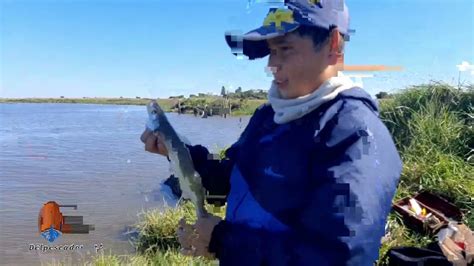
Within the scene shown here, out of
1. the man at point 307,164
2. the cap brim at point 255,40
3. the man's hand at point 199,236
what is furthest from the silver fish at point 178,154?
the cap brim at point 255,40

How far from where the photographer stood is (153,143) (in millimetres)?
1909

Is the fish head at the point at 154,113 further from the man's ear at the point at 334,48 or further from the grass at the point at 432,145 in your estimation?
the grass at the point at 432,145

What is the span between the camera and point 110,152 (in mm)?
13406

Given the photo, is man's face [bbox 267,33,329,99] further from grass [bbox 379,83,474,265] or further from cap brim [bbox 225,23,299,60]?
grass [bbox 379,83,474,265]

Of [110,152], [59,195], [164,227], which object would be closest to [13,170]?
[110,152]

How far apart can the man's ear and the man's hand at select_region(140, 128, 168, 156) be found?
0.72 metres

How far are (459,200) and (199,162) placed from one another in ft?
15.4

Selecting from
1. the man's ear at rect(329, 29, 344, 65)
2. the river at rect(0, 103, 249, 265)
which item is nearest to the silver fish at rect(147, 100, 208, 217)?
the man's ear at rect(329, 29, 344, 65)

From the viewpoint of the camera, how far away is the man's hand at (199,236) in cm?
160

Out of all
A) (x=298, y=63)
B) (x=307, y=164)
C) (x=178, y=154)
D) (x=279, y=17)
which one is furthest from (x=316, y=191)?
(x=178, y=154)

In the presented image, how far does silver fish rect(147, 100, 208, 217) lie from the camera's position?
186 cm

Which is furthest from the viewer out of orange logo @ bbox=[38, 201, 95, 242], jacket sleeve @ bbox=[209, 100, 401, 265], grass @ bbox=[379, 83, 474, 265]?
orange logo @ bbox=[38, 201, 95, 242]

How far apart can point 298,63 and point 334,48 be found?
11 cm

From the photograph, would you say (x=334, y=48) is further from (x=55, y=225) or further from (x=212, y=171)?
(x=55, y=225)
